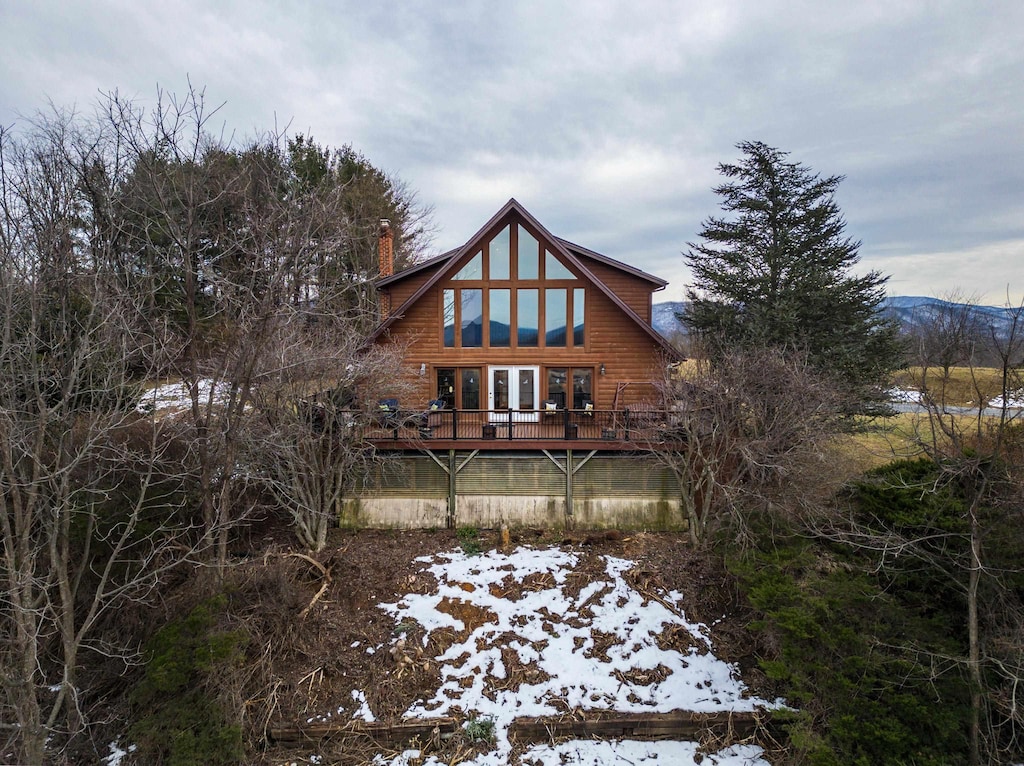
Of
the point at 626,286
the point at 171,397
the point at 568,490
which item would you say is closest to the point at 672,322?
the point at 626,286

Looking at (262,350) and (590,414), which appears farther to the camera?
(590,414)

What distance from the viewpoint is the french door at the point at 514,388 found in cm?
1387

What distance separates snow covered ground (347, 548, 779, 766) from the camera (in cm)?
694

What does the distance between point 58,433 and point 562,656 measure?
29.7ft

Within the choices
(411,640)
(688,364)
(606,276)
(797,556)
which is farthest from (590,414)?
(411,640)

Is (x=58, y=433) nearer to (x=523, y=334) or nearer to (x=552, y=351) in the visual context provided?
(x=523, y=334)

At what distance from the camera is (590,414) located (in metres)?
13.0

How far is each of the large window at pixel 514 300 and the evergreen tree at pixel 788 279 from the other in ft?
14.3

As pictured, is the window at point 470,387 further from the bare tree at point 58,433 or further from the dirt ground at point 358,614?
the bare tree at point 58,433

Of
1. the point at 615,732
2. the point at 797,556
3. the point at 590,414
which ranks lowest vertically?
the point at 615,732

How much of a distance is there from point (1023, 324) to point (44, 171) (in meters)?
13.4

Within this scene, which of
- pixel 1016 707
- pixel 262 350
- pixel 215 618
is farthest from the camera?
pixel 262 350

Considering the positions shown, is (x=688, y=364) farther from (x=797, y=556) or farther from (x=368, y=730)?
(x=368, y=730)

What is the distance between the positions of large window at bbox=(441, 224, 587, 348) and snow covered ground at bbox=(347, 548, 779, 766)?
252 inches
